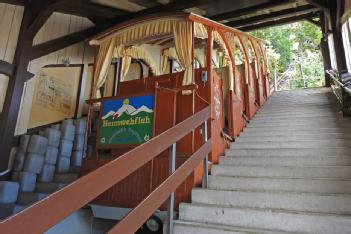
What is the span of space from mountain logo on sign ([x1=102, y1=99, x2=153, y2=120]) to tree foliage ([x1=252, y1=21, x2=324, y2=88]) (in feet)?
44.7

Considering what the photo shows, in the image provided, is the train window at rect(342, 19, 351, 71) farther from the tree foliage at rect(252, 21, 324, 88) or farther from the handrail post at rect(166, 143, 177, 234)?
the tree foliage at rect(252, 21, 324, 88)

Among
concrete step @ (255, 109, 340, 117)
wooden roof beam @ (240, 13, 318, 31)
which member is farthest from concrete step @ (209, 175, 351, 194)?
wooden roof beam @ (240, 13, 318, 31)

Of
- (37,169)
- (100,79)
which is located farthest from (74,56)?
(37,169)

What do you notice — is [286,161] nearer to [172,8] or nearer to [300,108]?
[300,108]

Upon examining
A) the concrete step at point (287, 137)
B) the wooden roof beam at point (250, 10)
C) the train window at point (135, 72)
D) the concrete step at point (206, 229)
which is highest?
the wooden roof beam at point (250, 10)

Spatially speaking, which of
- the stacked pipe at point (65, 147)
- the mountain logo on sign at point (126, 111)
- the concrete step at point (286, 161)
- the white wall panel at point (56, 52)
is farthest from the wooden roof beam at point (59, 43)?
the concrete step at point (286, 161)

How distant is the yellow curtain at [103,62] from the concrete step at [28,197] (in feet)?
6.16

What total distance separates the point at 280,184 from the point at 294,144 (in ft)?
3.79

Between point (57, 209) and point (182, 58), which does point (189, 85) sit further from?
point (57, 209)

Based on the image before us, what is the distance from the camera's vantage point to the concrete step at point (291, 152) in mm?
3432

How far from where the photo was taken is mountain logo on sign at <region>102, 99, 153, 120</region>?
414cm

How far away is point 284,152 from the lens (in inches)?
144

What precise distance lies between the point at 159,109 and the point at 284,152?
1.79 m

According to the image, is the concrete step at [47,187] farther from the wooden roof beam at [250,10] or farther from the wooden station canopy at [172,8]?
the wooden roof beam at [250,10]
